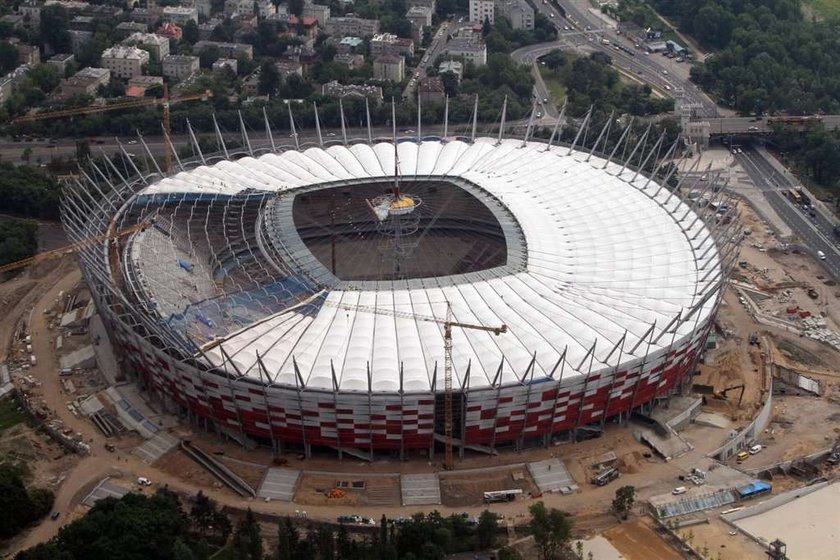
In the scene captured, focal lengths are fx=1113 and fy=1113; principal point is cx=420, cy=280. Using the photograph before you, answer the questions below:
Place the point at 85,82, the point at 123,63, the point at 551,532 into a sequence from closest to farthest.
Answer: the point at 551,532
the point at 85,82
the point at 123,63

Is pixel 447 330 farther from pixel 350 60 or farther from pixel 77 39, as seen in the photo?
pixel 77 39

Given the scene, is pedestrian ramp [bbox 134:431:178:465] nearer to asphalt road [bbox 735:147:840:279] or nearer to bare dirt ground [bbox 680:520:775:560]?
bare dirt ground [bbox 680:520:775:560]

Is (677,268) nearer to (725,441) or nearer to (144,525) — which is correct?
(725,441)

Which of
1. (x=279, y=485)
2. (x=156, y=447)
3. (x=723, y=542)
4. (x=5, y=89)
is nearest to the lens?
(x=723, y=542)

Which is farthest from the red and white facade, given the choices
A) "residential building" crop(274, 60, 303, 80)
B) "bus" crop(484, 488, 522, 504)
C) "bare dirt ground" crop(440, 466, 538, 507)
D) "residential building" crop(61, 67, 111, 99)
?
"residential building" crop(274, 60, 303, 80)

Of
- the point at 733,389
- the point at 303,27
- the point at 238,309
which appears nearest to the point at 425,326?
the point at 238,309

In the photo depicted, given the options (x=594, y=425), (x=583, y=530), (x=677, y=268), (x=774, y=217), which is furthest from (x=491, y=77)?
(x=583, y=530)

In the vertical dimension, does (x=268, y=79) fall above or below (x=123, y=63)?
above
